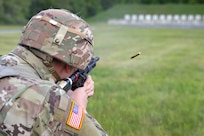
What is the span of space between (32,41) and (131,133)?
2.28 metres

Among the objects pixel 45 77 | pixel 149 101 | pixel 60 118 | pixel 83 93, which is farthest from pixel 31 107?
pixel 149 101

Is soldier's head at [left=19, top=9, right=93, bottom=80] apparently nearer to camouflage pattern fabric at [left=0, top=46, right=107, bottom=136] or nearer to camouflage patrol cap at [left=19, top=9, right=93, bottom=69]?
camouflage patrol cap at [left=19, top=9, right=93, bottom=69]

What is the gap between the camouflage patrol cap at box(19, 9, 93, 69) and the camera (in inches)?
80.1

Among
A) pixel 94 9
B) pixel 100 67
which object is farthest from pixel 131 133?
pixel 94 9

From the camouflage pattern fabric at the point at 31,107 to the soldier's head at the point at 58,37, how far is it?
136mm

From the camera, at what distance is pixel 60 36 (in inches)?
80.0

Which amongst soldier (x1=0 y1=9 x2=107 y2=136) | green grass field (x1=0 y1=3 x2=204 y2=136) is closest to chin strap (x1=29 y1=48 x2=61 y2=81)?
soldier (x1=0 y1=9 x2=107 y2=136)

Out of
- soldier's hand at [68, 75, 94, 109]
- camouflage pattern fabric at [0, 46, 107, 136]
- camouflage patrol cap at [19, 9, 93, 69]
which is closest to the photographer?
camouflage pattern fabric at [0, 46, 107, 136]

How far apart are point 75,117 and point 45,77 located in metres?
0.24

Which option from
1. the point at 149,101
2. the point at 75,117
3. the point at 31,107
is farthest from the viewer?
the point at 149,101

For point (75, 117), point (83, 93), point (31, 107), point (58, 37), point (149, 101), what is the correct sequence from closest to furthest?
point (31, 107) → point (75, 117) → point (58, 37) → point (83, 93) → point (149, 101)

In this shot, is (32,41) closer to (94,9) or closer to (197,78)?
(197,78)

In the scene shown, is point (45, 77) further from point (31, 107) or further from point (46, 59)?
point (31, 107)

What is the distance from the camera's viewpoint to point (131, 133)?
419 centimetres
